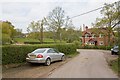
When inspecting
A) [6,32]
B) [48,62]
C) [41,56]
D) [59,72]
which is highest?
[6,32]

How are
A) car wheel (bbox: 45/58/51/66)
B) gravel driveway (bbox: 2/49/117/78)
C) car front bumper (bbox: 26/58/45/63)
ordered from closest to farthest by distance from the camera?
gravel driveway (bbox: 2/49/117/78) < car front bumper (bbox: 26/58/45/63) < car wheel (bbox: 45/58/51/66)

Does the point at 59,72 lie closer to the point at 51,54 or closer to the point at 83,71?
the point at 83,71

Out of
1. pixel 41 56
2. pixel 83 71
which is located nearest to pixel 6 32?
pixel 41 56

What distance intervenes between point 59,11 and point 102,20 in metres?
11.1

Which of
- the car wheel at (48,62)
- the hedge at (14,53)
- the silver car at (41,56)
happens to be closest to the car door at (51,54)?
the silver car at (41,56)

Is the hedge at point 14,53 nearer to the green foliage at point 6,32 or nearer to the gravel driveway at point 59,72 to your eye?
the gravel driveway at point 59,72

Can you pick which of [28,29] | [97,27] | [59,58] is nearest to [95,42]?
[97,27]

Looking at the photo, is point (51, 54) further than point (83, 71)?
Yes

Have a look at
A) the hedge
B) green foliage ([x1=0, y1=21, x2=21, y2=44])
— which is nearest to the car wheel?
the hedge

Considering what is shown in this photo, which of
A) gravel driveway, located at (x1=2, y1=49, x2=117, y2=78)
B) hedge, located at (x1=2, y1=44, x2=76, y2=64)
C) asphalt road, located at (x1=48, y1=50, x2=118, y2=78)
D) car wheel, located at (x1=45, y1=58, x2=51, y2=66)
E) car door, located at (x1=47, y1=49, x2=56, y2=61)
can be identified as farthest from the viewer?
car door, located at (x1=47, y1=49, x2=56, y2=61)

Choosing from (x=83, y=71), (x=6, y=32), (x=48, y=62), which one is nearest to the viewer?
(x=83, y=71)

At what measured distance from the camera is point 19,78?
11266mm

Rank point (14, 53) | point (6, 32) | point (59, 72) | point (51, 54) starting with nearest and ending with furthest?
point (59, 72) < point (14, 53) < point (51, 54) < point (6, 32)

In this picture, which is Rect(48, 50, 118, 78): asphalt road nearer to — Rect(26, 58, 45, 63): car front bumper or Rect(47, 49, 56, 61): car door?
Rect(47, 49, 56, 61): car door
